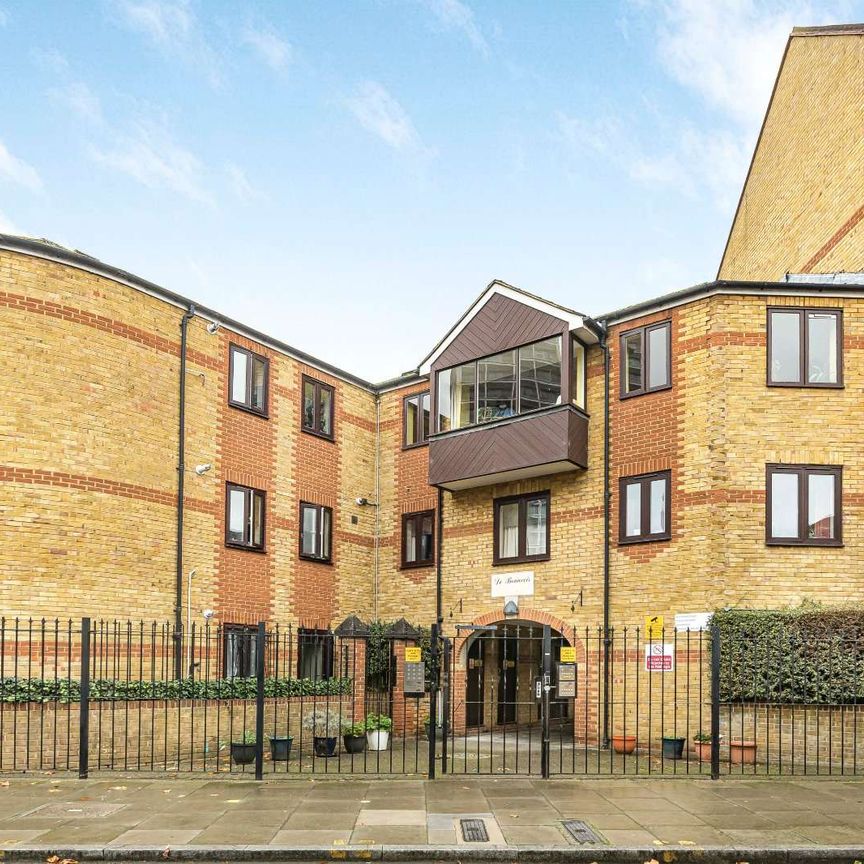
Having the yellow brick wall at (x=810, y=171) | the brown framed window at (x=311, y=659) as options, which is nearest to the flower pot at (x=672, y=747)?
the brown framed window at (x=311, y=659)

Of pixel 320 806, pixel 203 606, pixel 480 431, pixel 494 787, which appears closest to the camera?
pixel 320 806

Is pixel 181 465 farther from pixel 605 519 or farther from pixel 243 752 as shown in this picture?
pixel 605 519

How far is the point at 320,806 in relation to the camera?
10.6 meters

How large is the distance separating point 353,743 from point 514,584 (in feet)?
15.6

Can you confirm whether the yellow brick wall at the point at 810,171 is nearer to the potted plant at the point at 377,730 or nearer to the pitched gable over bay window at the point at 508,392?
the pitched gable over bay window at the point at 508,392

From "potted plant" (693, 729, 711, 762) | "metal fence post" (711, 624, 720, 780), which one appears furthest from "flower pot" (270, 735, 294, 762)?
"potted plant" (693, 729, 711, 762)

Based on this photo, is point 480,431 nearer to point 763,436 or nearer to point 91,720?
point 763,436

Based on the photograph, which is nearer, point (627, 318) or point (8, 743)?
point (8, 743)

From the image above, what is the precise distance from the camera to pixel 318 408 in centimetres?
2173

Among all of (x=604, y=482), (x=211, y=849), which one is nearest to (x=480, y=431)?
(x=604, y=482)

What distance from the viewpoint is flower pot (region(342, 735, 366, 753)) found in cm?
1633

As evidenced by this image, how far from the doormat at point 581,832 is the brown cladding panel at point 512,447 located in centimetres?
905

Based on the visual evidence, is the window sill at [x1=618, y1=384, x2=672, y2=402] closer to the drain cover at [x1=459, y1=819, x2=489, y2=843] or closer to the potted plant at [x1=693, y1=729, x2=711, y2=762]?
the potted plant at [x1=693, y1=729, x2=711, y2=762]

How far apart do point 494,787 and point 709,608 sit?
19.9 feet
